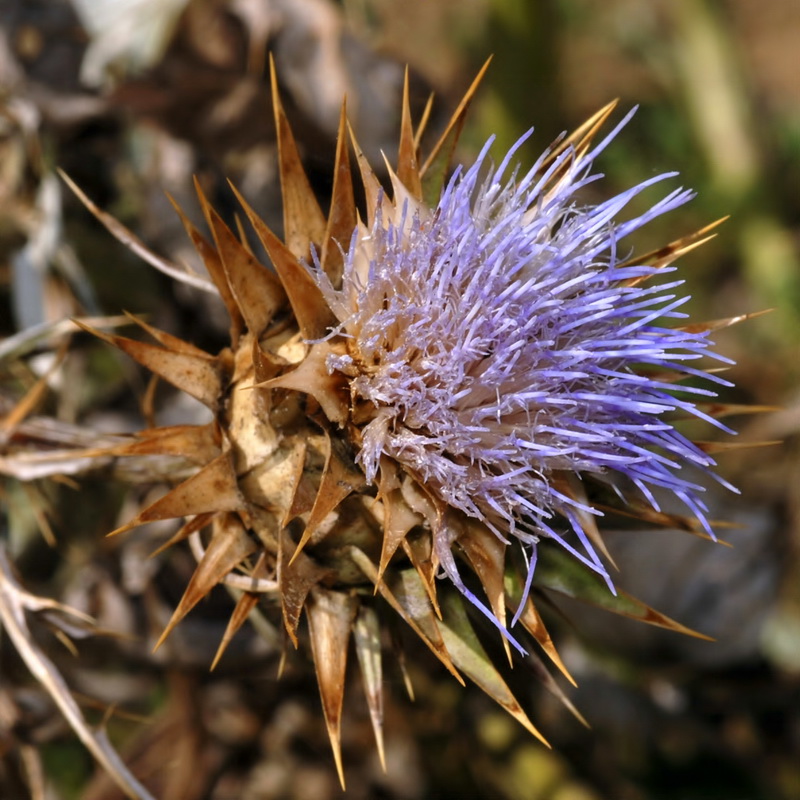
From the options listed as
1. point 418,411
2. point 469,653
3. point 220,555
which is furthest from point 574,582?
point 220,555

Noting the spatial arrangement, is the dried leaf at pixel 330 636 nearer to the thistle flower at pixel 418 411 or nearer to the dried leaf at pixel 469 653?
the thistle flower at pixel 418 411

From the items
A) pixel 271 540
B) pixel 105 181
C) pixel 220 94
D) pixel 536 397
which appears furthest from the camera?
pixel 105 181

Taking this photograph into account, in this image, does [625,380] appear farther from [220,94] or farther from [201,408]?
[220,94]

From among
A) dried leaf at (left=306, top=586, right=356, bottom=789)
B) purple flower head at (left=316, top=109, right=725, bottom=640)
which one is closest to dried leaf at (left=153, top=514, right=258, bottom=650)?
dried leaf at (left=306, top=586, right=356, bottom=789)

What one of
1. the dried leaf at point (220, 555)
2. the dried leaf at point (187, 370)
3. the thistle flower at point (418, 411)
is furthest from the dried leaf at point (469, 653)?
the dried leaf at point (187, 370)

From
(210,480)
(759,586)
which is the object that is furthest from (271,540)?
(759,586)

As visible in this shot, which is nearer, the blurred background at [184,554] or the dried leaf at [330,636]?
the dried leaf at [330,636]

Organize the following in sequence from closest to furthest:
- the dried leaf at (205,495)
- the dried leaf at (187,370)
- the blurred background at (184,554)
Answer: the dried leaf at (205,495) → the dried leaf at (187,370) → the blurred background at (184,554)

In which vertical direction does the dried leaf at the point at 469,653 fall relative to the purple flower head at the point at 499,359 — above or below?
below
